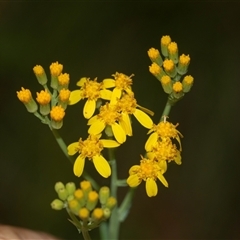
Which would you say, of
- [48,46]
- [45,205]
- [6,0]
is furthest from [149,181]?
[6,0]

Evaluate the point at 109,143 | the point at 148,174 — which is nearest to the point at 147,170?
the point at 148,174

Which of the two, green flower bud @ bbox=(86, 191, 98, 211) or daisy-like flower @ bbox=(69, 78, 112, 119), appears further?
daisy-like flower @ bbox=(69, 78, 112, 119)

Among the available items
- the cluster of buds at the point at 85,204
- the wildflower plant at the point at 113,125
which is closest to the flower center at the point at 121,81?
the wildflower plant at the point at 113,125

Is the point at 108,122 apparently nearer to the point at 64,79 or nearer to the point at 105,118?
the point at 105,118

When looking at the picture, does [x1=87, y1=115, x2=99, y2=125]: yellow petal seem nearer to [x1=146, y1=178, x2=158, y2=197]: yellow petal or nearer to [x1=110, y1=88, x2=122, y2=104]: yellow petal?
[x1=110, y1=88, x2=122, y2=104]: yellow petal

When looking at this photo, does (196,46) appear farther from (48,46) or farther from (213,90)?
(48,46)

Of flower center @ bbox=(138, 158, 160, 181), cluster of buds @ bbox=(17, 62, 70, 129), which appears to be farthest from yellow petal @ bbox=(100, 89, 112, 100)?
flower center @ bbox=(138, 158, 160, 181)
